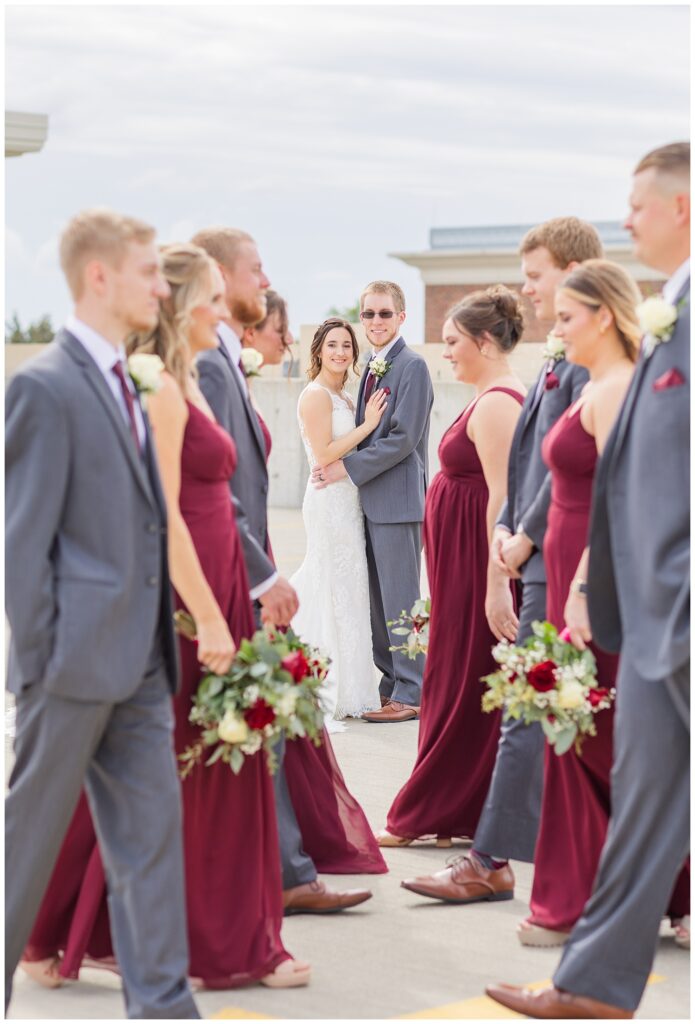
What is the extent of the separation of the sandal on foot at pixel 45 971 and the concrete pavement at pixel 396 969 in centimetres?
3

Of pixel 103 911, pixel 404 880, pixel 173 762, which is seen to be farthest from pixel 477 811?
pixel 173 762

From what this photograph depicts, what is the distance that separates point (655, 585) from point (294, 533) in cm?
1756

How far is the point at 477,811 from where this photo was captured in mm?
7035

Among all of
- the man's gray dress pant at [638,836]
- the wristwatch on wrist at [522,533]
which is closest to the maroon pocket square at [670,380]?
the man's gray dress pant at [638,836]

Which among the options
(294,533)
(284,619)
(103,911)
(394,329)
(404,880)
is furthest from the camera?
(294,533)

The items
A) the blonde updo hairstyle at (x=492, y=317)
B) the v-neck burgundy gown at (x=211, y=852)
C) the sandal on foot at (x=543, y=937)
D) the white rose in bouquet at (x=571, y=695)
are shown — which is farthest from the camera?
the blonde updo hairstyle at (x=492, y=317)

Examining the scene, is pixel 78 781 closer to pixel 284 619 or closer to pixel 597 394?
pixel 284 619

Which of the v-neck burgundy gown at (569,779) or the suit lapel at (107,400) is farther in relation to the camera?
the v-neck burgundy gown at (569,779)

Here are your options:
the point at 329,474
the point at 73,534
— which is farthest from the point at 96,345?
the point at 329,474

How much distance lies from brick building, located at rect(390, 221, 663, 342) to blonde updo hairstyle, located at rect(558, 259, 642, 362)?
1705 inches

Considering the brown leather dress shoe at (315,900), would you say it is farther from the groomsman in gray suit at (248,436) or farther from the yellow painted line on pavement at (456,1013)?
the yellow painted line on pavement at (456,1013)

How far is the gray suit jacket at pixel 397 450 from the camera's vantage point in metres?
9.66

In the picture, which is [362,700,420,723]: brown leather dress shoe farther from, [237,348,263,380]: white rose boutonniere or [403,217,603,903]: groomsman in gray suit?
[237,348,263,380]: white rose boutonniere

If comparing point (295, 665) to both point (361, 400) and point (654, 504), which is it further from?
point (361, 400)
